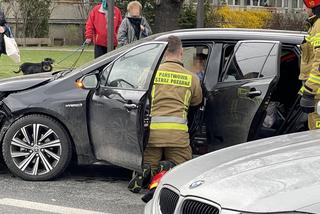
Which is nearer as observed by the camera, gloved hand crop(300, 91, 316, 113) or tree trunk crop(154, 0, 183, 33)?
gloved hand crop(300, 91, 316, 113)

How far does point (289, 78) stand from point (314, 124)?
0.97 m

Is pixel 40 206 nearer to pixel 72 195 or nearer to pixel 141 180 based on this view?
pixel 72 195

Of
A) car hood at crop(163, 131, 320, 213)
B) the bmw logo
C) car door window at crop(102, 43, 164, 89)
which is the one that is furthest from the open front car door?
the bmw logo

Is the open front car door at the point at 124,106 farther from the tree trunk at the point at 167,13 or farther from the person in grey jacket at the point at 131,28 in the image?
the tree trunk at the point at 167,13

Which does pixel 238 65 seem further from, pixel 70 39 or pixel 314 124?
pixel 70 39

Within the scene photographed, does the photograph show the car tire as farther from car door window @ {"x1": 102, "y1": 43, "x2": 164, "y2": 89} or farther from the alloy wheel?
Result: car door window @ {"x1": 102, "y1": 43, "x2": 164, "y2": 89}

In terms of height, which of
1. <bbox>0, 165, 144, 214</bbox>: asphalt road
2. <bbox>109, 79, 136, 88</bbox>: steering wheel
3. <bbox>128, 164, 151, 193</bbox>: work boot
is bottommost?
<bbox>0, 165, 144, 214</bbox>: asphalt road

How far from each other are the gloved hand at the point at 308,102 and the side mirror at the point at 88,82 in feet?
6.80

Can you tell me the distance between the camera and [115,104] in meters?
6.04

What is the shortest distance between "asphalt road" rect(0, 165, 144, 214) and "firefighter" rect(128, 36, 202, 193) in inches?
17.1

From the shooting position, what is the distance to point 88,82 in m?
6.35

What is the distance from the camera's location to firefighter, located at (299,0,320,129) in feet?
18.3

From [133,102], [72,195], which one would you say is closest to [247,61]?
[133,102]

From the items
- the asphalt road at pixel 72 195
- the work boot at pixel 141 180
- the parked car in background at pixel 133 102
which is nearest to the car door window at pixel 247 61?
the parked car in background at pixel 133 102
